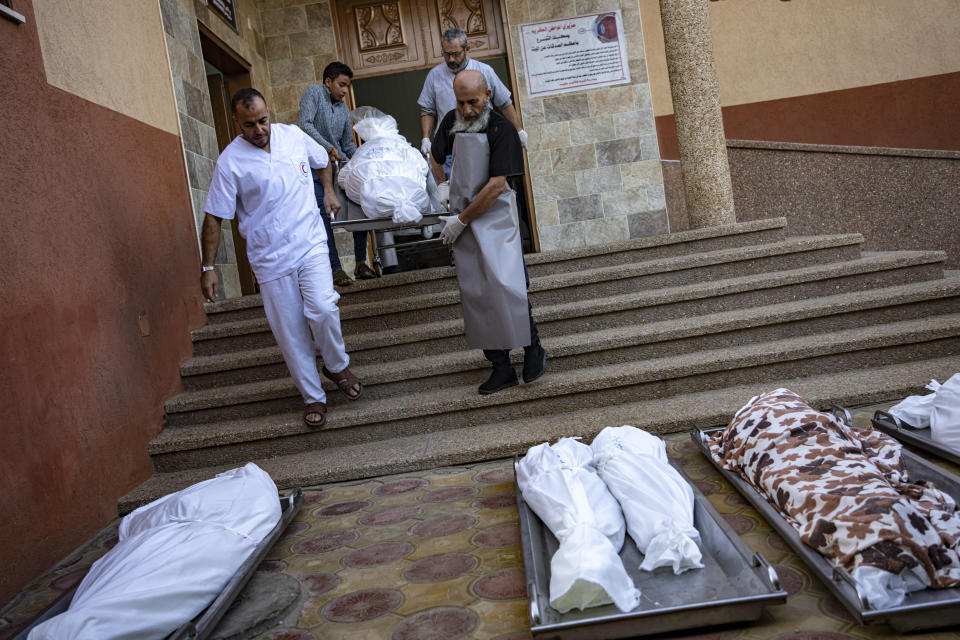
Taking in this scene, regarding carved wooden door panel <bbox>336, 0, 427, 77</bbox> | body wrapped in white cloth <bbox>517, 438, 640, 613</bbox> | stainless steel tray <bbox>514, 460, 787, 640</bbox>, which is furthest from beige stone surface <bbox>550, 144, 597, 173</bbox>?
stainless steel tray <bbox>514, 460, 787, 640</bbox>

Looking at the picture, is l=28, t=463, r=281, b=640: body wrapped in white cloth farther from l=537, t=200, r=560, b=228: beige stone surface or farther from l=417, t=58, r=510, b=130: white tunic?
l=537, t=200, r=560, b=228: beige stone surface

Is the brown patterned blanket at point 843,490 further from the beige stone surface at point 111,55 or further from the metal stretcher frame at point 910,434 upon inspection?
the beige stone surface at point 111,55

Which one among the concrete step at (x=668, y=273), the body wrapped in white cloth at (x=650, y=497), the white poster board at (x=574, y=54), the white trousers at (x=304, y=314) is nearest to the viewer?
the body wrapped in white cloth at (x=650, y=497)

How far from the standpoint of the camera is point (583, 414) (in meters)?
3.87

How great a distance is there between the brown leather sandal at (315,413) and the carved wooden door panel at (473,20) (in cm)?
469

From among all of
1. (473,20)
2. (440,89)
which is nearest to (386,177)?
(440,89)

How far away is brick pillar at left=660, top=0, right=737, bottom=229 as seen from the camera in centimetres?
570

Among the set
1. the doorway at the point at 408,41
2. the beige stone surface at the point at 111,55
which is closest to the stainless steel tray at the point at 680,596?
the beige stone surface at the point at 111,55

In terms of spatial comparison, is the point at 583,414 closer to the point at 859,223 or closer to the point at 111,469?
the point at 111,469

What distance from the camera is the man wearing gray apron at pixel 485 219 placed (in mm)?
3609

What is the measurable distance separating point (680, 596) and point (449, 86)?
4.24 metres

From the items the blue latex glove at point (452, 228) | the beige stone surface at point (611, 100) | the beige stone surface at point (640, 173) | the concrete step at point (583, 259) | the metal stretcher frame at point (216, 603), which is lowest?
the metal stretcher frame at point (216, 603)

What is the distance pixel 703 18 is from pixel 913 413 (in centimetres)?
394

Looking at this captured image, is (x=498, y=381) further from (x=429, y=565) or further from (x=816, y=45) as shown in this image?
(x=816, y=45)
